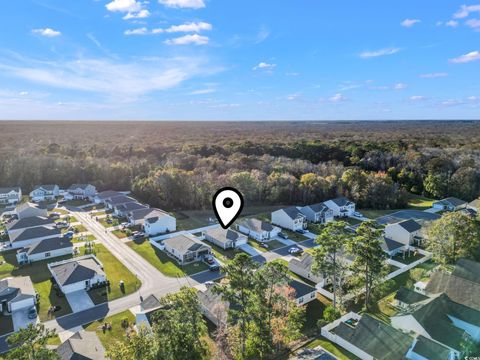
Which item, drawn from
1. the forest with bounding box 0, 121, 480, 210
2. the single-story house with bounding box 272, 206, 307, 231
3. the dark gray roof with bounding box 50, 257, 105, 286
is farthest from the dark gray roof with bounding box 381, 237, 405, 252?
the dark gray roof with bounding box 50, 257, 105, 286

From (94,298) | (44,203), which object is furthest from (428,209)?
(44,203)

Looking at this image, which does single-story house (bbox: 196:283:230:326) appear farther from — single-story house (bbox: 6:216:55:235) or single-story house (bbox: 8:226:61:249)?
single-story house (bbox: 6:216:55:235)

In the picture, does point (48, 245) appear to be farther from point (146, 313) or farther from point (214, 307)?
point (214, 307)

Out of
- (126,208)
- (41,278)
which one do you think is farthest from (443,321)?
(126,208)

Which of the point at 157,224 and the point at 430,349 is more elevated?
the point at 157,224

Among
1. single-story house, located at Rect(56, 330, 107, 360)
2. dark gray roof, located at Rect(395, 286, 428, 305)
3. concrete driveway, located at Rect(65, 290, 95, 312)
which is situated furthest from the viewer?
concrete driveway, located at Rect(65, 290, 95, 312)

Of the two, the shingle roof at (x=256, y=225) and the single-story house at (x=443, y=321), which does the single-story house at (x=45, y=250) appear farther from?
the single-story house at (x=443, y=321)

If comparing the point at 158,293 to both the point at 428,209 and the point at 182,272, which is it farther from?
the point at 428,209
